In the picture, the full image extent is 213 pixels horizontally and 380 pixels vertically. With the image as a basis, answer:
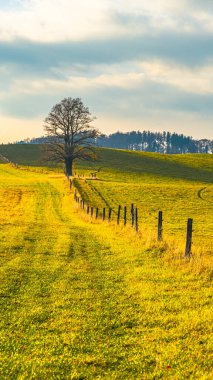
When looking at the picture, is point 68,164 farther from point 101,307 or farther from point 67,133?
point 101,307

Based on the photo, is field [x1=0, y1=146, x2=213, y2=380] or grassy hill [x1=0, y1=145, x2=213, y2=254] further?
grassy hill [x1=0, y1=145, x2=213, y2=254]

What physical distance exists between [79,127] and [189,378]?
64557 millimetres

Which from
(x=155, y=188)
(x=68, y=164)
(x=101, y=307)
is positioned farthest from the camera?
(x=68, y=164)

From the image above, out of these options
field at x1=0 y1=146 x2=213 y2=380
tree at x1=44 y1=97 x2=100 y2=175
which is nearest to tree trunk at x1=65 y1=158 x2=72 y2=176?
tree at x1=44 y1=97 x2=100 y2=175

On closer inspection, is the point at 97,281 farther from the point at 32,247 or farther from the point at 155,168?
the point at 155,168

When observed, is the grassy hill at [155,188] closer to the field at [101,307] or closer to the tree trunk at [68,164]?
the field at [101,307]

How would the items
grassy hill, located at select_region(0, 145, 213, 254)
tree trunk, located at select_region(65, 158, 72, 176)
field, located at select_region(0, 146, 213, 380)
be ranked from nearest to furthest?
field, located at select_region(0, 146, 213, 380), grassy hill, located at select_region(0, 145, 213, 254), tree trunk, located at select_region(65, 158, 72, 176)

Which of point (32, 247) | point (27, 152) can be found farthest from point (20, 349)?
point (27, 152)

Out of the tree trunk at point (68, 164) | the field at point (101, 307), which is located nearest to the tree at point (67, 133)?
the tree trunk at point (68, 164)

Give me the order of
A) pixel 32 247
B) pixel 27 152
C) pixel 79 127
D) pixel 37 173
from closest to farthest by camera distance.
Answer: pixel 32 247, pixel 79 127, pixel 37 173, pixel 27 152

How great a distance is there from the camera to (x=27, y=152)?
406 feet

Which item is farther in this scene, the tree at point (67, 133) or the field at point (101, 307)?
the tree at point (67, 133)

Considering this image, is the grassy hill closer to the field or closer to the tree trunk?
the field

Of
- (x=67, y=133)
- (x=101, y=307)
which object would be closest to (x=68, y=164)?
(x=67, y=133)
